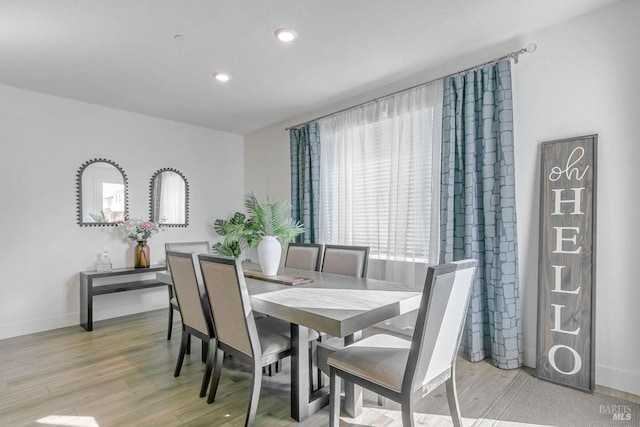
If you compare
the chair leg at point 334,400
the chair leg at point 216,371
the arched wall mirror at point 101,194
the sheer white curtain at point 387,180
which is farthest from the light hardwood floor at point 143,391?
the arched wall mirror at point 101,194

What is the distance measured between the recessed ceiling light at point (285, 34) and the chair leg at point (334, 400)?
2.32 meters

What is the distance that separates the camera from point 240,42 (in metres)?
2.65

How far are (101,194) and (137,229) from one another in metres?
0.60

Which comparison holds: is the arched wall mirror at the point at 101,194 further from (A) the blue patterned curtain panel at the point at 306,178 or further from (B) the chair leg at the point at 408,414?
(B) the chair leg at the point at 408,414

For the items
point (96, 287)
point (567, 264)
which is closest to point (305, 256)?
point (567, 264)

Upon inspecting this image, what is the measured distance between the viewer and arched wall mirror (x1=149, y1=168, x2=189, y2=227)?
4.56m

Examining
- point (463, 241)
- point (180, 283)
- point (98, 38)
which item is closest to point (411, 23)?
point (463, 241)

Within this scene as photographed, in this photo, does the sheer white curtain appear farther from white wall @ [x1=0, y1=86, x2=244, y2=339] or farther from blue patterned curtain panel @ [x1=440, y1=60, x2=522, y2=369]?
white wall @ [x1=0, y1=86, x2=244, y2=339]

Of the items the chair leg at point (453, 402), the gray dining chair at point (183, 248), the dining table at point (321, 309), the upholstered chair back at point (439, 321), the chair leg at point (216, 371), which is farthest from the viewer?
the gray dining chair at point (183, 248)

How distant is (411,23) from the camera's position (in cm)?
242

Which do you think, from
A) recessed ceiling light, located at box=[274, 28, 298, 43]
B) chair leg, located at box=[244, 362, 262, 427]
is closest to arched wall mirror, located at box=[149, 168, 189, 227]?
recessed ceiling light, located at box=[274, 28, 298, 43]

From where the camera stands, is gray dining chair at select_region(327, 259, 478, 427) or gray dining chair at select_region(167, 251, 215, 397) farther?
gray dining chair at select_region(167, 251, 215, 397)

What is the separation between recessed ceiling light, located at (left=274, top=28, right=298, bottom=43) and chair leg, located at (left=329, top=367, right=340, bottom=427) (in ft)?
7.62

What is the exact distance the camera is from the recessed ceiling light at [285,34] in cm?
249
